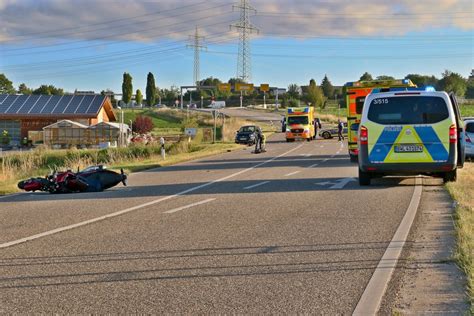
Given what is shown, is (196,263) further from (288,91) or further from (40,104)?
(288,91)

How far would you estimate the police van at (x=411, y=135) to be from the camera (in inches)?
548

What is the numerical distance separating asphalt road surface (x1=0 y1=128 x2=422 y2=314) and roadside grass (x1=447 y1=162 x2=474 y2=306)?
2.90 feet

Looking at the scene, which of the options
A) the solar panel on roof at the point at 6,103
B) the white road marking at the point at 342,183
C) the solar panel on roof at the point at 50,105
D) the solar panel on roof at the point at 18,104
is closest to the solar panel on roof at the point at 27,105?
the solar panel on roof at the point at 18,104

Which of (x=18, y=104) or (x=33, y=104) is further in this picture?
(x=33, y=104)

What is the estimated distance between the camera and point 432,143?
45.8ft

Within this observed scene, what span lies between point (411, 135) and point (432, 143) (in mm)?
483

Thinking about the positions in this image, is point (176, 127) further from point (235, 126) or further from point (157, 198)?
point (157, 198)

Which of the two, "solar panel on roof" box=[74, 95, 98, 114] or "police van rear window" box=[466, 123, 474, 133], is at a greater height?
"solar panel on roof" box=[74, 95, 98, 114]

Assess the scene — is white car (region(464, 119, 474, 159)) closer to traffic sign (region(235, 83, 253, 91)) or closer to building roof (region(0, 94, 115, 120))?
building roof (region(0, 94, 115, 120))

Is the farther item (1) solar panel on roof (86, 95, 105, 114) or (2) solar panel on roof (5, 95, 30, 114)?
(1) solar panel on roof (86, 95, 105, 114)

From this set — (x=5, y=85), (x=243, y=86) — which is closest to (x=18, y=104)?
(x=243, y=86)

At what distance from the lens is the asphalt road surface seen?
212 inches

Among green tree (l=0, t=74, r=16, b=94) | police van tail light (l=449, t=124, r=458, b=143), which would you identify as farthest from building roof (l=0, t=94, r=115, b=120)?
green tree (l=0, t=74, r=16, b=94)

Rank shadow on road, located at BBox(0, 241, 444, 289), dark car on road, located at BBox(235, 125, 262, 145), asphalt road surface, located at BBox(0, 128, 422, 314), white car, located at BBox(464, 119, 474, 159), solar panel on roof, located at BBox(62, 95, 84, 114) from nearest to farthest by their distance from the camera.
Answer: asphalt road surface, located at BBox(0, 128, 422, 314), shadow on road, located at BBox(0, 241, 444, 289), white car, located at BBox(464, 119, 474, 159), dark car on road, located at BBox(235, 125, 262, 145), solar panel on roof, located at BBox(62, 95, 84, 114)
